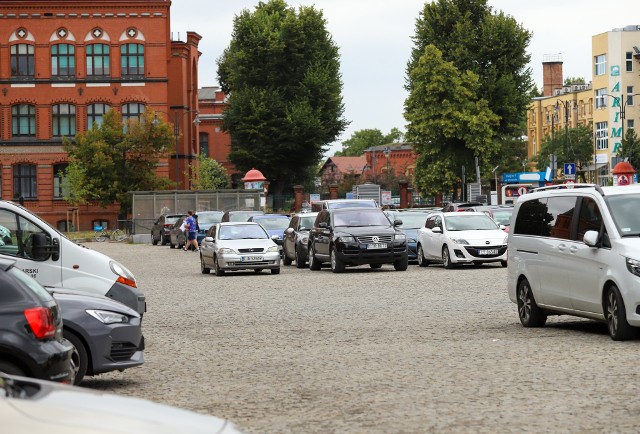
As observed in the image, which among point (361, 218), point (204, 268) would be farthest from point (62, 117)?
point (361, 218)

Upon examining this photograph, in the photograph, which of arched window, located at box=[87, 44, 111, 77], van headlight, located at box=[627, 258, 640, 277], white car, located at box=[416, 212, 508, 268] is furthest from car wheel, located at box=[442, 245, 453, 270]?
arched window, located at box=[87, 44, 111, 77]

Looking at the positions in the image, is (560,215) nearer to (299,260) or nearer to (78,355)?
(78,355)

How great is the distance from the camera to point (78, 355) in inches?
464

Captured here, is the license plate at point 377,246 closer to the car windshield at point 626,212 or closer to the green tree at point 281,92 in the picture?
the car windshield at point 626,212

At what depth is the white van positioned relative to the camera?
15727mm

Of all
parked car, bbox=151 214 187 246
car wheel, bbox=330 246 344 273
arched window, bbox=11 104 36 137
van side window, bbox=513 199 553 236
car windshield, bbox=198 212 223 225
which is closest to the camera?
van side window, bbox=513 199 553 236

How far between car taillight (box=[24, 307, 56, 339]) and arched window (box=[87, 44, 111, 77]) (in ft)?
264

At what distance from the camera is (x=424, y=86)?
266 ft

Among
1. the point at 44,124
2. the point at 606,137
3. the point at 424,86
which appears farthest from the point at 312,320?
the point at 606,137

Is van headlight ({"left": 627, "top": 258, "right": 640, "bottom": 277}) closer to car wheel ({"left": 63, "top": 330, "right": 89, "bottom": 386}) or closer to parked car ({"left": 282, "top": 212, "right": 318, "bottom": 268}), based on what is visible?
car wheel ({"left": 63, "top": 330, "right": 89, "bottom": 386})

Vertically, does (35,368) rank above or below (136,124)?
below

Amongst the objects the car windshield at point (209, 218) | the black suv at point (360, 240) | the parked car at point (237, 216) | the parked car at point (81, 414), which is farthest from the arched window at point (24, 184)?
the parked car at point (81, 414)

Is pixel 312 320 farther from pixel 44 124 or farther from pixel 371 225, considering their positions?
pixel 44 124

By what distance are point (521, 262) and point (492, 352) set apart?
3.74 metres
